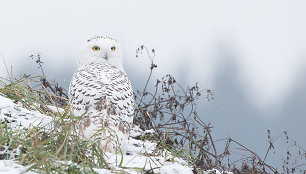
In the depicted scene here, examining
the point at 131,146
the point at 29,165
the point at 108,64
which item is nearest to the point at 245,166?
the point at 131,146

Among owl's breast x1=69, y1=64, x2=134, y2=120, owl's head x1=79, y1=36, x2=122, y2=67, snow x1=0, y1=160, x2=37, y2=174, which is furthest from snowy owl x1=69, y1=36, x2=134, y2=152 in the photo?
snow x1=0, y1=160, x2=37, y2=174

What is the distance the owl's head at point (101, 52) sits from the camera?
4457 mm

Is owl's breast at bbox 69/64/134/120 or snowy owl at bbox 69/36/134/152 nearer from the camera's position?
snowy owl at bbox 69/36/134/152

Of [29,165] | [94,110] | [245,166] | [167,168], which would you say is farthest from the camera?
[245,166]

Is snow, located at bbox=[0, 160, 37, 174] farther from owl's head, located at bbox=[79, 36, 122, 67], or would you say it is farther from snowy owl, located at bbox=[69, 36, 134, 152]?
owl's head, located at bbox=[79, 36, 122, 67]

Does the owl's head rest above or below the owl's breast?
above

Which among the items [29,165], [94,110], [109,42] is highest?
[109,42]

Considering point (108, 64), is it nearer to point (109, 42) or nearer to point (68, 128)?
point (109, 42)

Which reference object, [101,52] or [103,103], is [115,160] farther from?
[101,52]

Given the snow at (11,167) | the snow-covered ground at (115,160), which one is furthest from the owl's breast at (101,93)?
the snow at (11,167)

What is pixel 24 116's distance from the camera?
2834 millimetres

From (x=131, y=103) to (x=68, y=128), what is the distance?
1.61 metres

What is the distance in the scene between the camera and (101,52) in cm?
446

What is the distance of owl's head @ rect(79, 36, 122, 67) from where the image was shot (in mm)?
4457
